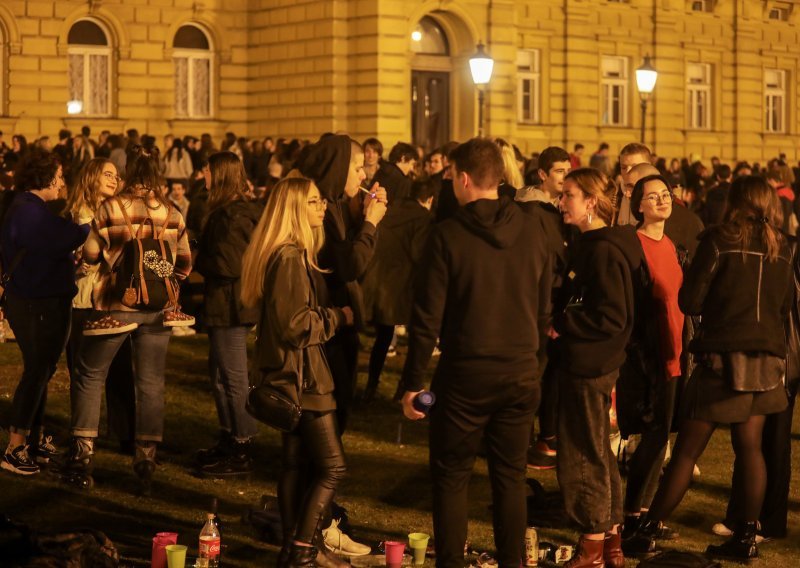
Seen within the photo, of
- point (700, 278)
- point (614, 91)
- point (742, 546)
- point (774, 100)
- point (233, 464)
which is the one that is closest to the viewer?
point (700, 278)

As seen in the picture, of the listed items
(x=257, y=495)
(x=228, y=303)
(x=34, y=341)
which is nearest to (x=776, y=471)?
(x=257, y=495)

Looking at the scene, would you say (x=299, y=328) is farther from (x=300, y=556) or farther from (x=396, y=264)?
(x=396, y=264)

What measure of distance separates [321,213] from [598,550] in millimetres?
2187

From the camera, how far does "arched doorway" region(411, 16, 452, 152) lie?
106 feet

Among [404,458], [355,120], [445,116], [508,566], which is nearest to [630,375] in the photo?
[508,566]

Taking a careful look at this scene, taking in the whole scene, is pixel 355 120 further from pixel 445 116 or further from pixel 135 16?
pixel 135 16

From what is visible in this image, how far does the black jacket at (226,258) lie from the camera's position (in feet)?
31.8

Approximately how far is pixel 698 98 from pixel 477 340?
114 ft

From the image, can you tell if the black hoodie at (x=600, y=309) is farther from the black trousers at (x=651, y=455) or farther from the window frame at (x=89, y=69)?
the window frame at (x=89, y=69)

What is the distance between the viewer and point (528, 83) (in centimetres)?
3597

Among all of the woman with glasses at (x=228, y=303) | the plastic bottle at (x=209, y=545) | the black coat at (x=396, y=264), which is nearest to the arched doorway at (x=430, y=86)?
the black coat at (x=396, y=264)

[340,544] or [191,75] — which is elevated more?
[191,75]

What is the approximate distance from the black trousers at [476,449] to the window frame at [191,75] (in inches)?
1045

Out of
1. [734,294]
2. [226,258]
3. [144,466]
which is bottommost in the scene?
[144,466]
